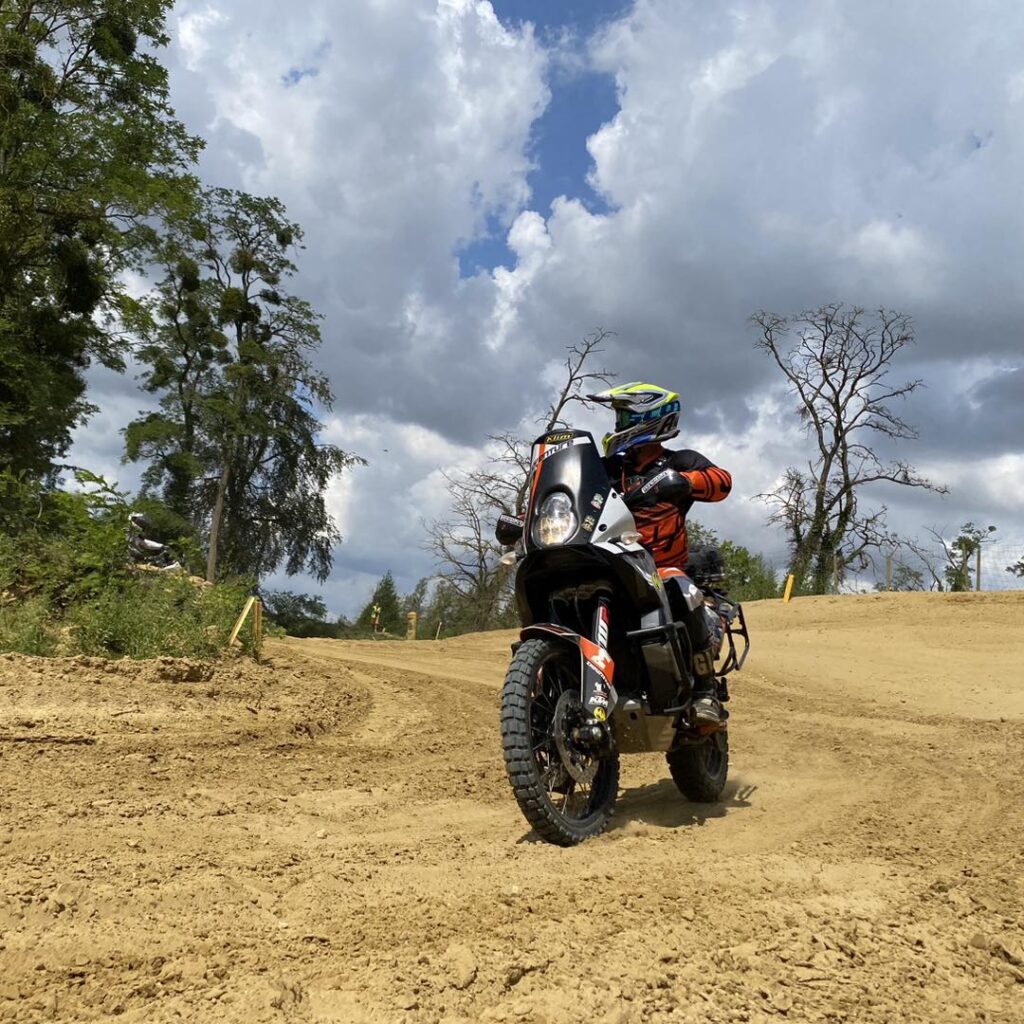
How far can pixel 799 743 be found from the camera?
24.1 feet

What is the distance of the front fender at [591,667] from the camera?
151 inches

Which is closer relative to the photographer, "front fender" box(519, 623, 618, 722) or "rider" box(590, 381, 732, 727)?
"front fender" box(519, 623, 618, 722)

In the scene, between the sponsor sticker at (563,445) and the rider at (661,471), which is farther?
the rider at (661,471)

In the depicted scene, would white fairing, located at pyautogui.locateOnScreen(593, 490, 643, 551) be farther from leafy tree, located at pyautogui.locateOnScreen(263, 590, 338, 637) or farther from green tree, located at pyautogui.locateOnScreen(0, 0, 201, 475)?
leafy tree, located at pyautogui.locateOnScreen(263, 590, 338, 637)

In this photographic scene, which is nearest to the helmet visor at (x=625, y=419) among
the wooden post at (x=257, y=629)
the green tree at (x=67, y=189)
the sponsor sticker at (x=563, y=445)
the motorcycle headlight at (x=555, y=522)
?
the sponsor sticker at (x=563, y=445)

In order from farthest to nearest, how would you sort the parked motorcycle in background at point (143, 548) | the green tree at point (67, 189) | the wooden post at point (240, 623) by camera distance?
the green tree at point (67, 189)
the parked motorcycle in background at point (143, 548)
the wooden post at point (240, 623)

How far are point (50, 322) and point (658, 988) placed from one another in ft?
82.9

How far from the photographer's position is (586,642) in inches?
156

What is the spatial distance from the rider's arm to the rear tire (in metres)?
1.42

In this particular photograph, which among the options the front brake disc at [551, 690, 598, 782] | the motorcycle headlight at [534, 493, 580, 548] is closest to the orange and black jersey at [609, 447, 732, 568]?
the motorcycle headlight at [534, 493, 580, 548]

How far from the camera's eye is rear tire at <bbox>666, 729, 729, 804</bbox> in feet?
15.7

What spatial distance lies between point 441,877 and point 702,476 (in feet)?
8.59

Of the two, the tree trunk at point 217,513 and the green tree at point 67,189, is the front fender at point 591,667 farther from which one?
the tree trunk at point 217,513

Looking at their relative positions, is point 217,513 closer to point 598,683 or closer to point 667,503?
point 667,503
